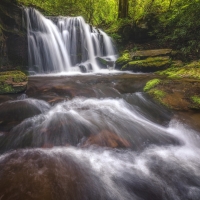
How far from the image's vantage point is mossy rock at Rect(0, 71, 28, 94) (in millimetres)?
5047

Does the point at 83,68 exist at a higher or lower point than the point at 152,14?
lower

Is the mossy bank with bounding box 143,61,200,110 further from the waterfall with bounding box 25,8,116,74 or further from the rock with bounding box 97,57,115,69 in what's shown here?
the waterfall with bounding box 25,8,116,74

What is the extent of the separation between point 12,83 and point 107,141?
385 cm

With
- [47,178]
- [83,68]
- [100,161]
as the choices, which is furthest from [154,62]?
[47,178]

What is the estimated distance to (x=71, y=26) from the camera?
11227 millimetres

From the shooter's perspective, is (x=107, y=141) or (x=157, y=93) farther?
(x=157, y=93)

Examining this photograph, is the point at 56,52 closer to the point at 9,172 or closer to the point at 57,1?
the point at 57,1

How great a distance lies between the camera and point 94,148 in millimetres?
2969

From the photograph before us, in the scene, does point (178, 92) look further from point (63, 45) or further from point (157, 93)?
point (63, 45)

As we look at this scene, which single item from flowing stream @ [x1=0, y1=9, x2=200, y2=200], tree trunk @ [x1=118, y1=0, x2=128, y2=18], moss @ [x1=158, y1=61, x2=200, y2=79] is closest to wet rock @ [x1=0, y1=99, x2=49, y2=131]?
flowing stream @ [x1=0, y1=9, x2=200, y2=200]

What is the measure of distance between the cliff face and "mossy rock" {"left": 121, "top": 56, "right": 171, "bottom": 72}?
19.7 ft

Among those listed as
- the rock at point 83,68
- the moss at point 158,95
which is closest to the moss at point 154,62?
the rock at point 83,68

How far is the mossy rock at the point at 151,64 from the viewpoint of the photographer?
28.5 ft

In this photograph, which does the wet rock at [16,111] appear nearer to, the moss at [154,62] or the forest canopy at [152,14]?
the moss at [154,62]
